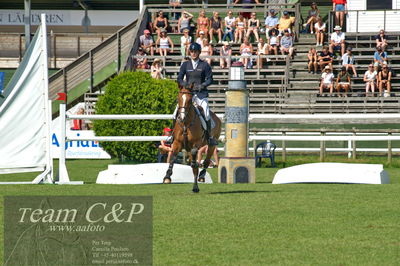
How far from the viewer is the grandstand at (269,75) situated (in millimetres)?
33062

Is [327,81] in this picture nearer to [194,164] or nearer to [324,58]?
[324,58]

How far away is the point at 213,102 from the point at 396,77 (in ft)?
21.5

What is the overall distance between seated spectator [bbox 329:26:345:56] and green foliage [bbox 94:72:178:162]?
907 cm

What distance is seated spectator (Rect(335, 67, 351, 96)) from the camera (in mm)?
33750

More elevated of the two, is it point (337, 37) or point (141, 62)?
point (337, 37)

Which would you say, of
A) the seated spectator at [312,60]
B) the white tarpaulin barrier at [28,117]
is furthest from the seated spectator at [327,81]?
the white tarpaulin barrier at [28,117]

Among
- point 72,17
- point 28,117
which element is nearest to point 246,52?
point 72,17

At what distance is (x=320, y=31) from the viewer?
3678cm

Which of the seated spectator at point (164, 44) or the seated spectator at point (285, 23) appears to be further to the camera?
the seated spectator at point (164, 44)

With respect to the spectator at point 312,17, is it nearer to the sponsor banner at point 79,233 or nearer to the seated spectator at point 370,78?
the seated spectator at point 370,78

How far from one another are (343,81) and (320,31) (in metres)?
3.44

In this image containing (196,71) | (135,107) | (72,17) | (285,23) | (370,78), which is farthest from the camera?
(72,17)

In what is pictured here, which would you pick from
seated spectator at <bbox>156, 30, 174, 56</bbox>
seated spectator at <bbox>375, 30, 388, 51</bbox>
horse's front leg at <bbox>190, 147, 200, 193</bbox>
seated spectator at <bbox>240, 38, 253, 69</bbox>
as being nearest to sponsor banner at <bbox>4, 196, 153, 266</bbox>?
horse's front leg at <bbox>190, 147, 200, 193</bbox>

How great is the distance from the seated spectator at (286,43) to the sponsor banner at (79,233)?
80.6ft
